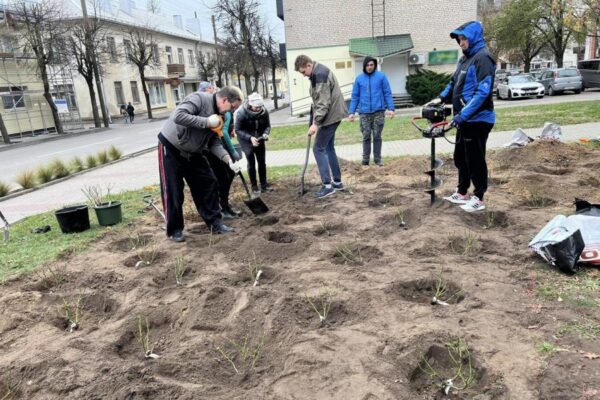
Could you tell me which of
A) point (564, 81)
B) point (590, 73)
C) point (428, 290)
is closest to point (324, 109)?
point (428, 290)

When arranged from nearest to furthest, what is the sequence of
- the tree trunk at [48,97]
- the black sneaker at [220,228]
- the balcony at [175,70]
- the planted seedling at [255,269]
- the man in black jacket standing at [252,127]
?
the planted seedling at [255,269]
the black sneaker at [220,228]
the man in black jacket standing at [252,127]
the tree trunk at [48,97]
the balcony at [175,70]

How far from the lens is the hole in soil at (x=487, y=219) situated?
5.06 metres

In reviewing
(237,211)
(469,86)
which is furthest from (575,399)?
(237,211)

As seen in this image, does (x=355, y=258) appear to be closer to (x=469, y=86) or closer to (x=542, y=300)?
(x=542, y=300)

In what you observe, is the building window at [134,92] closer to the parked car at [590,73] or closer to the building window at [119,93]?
the building window at [119,93]

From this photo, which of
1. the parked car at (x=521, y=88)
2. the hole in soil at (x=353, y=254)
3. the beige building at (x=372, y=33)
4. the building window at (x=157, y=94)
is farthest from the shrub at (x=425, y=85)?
the building window at (x=157, y=94)

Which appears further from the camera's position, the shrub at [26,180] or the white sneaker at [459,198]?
the shrub at [26,180]

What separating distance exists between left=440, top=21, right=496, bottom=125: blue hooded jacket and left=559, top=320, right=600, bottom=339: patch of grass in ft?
8.26

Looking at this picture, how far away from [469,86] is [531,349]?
3.08 m

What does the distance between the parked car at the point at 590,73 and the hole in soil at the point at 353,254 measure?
2565cm

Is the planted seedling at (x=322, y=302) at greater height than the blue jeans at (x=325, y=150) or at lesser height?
lesser

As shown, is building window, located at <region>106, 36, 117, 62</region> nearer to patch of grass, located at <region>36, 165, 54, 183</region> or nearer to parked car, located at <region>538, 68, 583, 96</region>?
patch of grass, located at <region>36, 165, 54, 183</region>

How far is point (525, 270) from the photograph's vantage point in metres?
3.87

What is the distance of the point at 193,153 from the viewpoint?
5234mm
